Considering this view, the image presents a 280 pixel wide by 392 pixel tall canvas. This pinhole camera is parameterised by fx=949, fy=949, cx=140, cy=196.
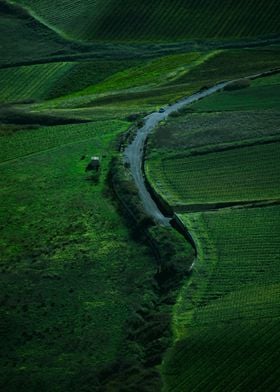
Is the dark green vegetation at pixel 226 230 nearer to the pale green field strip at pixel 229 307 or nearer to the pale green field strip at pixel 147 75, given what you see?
the pale green field strip at pixel 229 307

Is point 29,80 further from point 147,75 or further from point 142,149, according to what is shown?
point 142,149

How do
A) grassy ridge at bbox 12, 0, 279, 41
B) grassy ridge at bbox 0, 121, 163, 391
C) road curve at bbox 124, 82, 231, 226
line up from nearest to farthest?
grassy ridge at bbox 0, 121, 163, 391, road curve at bbox 124, 82, 231, 226, grassy ridge at bbox 12, 0, 279, 41

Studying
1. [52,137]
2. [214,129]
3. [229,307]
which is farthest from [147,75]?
[229,307]

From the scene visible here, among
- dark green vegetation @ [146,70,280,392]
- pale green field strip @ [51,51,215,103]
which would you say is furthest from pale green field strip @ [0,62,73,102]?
dark green vegetation @ [146,70,280,392]

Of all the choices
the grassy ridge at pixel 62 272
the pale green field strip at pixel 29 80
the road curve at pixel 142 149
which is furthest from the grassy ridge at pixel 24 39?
the grassy ridge at pixel 62 272

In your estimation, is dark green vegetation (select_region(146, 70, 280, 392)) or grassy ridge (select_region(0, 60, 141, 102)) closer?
dark green vegetation (select_region(146, 70, 280, 392))

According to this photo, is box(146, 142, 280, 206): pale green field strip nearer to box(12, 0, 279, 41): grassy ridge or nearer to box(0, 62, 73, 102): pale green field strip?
box(0, 62, 73, 102): pale green field strip
